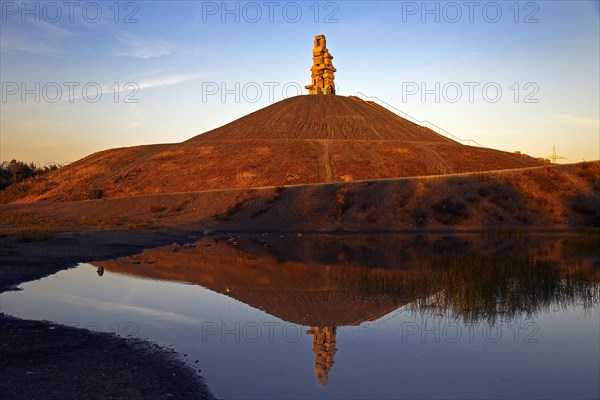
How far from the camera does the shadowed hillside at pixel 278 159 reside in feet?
285

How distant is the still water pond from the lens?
9.62m

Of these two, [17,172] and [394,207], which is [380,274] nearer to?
[394,207]

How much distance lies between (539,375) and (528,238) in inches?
1298

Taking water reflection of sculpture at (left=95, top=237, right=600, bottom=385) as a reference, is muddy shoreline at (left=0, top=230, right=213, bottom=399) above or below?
below

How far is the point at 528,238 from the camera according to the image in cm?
4012

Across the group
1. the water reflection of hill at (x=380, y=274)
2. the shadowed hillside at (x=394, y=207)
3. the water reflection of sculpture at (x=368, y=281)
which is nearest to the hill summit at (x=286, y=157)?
the shadowed hillside at (x=394, y=207)

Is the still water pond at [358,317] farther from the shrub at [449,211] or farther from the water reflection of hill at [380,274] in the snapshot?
the shrub at [449,211]

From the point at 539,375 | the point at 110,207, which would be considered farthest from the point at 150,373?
the point at 110,207

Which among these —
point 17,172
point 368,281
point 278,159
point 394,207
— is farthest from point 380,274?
point 17,172

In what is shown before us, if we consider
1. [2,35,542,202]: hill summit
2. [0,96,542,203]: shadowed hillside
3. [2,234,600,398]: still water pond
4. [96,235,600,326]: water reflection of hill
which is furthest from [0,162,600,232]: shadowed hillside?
[0,96,542,203]: shadowed hillside

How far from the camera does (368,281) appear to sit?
2014 cm

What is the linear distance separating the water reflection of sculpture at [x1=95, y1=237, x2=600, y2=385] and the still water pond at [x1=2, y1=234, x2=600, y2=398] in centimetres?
7

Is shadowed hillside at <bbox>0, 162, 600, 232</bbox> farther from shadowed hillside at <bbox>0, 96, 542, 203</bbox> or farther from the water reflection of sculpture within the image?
shadowed hillside at <bbox>0, 96, 542, 203</bbox>

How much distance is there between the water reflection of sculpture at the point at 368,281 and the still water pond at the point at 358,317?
0.07m
